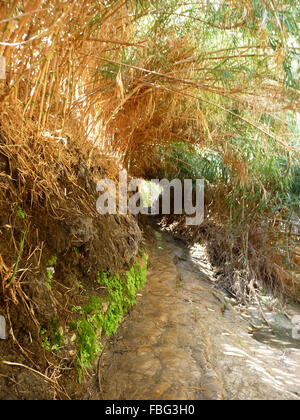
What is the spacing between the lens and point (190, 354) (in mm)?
2193

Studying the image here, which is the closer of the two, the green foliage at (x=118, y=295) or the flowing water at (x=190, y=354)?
the flowing water at (x=190, y=354)

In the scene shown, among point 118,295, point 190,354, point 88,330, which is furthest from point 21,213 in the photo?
point 190,354

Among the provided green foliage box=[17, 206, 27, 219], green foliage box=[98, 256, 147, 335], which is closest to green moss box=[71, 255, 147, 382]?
green foliage box=[98, 256, 147, 335]

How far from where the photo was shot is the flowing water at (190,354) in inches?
72.5

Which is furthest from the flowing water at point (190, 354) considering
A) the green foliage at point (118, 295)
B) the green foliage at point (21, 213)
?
the green foliage at point (21, 213)

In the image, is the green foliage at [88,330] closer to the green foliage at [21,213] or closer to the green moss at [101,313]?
the green moss at [101,313]

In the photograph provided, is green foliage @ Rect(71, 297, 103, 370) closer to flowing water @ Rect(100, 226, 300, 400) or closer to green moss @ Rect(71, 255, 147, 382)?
green moss @ Rect(71, 255, 147, 382)

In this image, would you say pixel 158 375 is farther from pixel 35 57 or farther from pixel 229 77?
pixel 229 77

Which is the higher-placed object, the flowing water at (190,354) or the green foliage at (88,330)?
the green foliage at (88,330)

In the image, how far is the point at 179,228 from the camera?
606 cm

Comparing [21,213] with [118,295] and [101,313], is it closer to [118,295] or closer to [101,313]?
[101,313]

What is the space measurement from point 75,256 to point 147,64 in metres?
1.52

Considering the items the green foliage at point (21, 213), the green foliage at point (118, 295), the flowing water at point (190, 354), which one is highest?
the green foliage at point (21, 213)

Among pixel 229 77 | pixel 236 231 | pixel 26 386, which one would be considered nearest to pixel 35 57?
pixel 229 77
